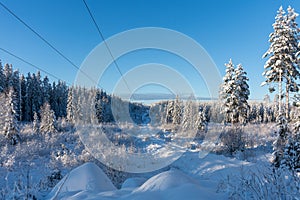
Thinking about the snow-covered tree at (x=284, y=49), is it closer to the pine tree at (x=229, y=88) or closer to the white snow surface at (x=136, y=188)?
the pine tree at (x=229, y=88)

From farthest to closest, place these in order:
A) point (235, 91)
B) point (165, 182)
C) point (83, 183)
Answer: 1. point (235, 91)
2. point (83, 183)
3. point (165, 182)

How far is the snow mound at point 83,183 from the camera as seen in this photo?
3228 millimetres

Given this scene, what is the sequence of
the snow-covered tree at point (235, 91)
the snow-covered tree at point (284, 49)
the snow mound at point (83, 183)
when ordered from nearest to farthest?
the snow mound at point (83, 183)
the snow-covered tree at point (284, 49)
the snow-covered tree at point (235, 91)

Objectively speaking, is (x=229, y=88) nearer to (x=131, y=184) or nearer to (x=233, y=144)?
(x=233, y=144)

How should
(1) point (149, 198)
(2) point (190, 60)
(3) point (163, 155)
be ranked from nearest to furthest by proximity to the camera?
(1) point (149, 198) → (2) point (190, 60) → (3) point (163, 155)

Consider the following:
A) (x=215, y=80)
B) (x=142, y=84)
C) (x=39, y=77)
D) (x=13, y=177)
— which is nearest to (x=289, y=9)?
(x=215, y=80)

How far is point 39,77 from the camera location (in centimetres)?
5112

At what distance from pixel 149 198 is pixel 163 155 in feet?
31.7

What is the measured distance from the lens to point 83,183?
11.6 feet

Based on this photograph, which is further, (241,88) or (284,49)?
(241,88)

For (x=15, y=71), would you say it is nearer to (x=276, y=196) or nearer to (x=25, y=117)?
(x=25, y=117)

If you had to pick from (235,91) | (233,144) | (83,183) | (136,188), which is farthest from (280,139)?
(235,91)

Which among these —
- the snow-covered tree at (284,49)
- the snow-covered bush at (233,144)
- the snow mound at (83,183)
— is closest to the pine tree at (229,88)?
the snow-covered tree at (284,49)

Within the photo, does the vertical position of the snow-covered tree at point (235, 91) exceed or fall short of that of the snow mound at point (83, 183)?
Result: it exceeds it
